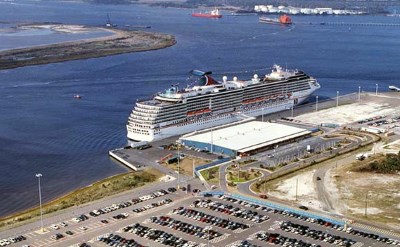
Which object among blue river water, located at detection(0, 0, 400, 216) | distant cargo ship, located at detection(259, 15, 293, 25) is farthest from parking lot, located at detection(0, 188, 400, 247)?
distant cargo ship, located at detection(259, 15, 293, 25)

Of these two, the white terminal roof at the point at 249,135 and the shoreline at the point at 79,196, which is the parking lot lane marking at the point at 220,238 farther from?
the white terminal roof at the point at 249,135

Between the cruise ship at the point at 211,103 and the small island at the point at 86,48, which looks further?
the small island at the point at 86,48

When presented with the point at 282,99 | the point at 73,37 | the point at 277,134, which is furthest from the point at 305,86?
the point at 73,37

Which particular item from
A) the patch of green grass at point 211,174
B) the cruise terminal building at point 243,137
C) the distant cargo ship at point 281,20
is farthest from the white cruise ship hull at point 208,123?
the distant cargo ship at point 281,20

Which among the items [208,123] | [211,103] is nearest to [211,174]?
[208,123]

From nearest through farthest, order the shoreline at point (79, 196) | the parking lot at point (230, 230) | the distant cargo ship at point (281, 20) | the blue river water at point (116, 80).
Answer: the parking lot at point (230, 230) < the shoreline at point (79, 196) < the blue river water at point (116, 80) < the distant cargo ship at point (281, 20)

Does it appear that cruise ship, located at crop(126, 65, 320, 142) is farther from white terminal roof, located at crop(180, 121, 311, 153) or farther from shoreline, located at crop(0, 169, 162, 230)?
shoreline, located at crop(0, 169, 162, 230)

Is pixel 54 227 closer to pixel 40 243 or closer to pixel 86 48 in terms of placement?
pixel 40 243
